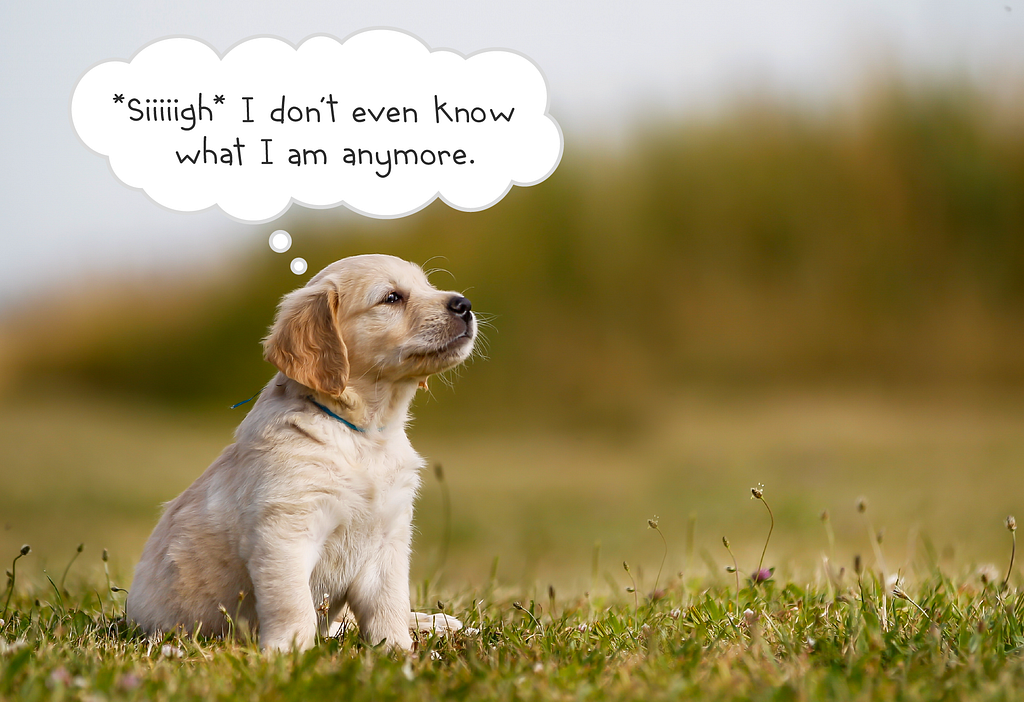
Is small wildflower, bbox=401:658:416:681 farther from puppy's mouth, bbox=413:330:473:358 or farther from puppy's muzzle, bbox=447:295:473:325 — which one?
puppy's muzzle, bbox=447:295:473:325

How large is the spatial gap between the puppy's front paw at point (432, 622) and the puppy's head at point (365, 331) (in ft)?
2.82

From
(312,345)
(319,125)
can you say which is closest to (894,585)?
(312,345)

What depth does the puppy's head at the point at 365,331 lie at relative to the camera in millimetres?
2850

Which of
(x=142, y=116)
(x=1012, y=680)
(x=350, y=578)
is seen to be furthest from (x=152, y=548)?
(x=1012, y=680)

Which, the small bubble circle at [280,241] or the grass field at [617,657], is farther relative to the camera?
the small bubble circle at [280,241]

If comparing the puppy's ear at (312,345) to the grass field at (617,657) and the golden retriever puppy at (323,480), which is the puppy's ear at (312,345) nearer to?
the golden retriever puppy at (323,480)

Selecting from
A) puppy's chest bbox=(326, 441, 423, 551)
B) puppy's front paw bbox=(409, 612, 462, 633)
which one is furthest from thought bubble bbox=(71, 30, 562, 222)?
puppy's front paw bbox=(409, 612, 462, 633)

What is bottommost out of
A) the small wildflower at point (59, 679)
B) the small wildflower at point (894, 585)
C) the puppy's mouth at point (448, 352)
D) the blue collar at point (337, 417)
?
the small wildflower at point (894, 585)

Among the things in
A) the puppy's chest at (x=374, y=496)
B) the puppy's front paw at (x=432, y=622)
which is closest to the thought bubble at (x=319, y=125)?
the puppy's chest at (x=374, y=496)

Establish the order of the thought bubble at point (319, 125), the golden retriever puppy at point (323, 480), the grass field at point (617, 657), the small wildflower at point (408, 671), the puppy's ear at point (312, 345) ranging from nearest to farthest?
1. the grass field at point (617, 657)
2. the small wildflower at point (408, 671)
3. the golden retriever puppy at point (323, 480)
4. the puppy's ear at point (312, 345)
5. the thought bubble at point (319, 125)

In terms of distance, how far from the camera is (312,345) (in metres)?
2.86

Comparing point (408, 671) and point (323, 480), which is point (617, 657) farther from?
point (323, 480)

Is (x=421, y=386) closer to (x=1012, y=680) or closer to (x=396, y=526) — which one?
(x=396, y=526)

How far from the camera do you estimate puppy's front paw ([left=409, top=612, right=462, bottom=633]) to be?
3039 mm
